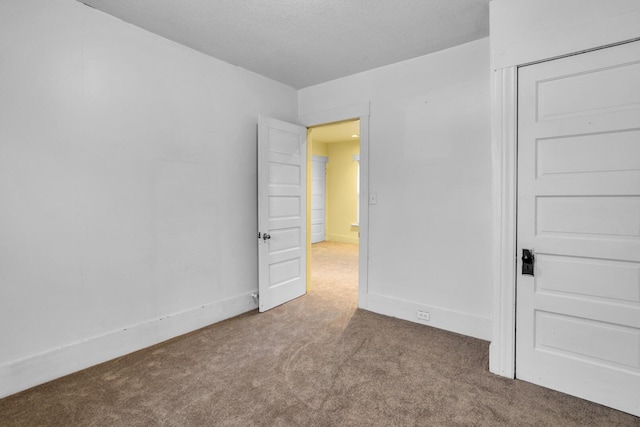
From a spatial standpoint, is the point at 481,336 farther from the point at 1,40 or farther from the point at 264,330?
the point at 1,40

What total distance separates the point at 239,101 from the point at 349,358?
2694mm

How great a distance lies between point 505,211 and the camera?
209cm

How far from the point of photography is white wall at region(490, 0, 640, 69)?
5.71 ft

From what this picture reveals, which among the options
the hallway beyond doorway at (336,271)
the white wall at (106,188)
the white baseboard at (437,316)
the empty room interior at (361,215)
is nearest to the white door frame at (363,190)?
the empty room interior at (361,215)

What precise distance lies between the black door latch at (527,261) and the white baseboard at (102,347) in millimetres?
2614

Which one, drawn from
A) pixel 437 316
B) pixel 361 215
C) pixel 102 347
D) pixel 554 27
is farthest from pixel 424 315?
pixel 102 347

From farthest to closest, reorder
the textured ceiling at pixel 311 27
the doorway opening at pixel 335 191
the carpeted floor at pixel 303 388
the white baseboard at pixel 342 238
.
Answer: the white baseboard at pixel 342 238 → the doorway opening at pixel 335 191 → the textured ceiling at pixel 311 27 → the carpeted floor at pixel 303 388

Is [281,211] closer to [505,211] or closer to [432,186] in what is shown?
[432,186]

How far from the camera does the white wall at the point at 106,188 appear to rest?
1.98 metres

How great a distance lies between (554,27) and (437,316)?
2.39 m

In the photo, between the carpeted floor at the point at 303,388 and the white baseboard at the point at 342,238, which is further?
the white baseboard at the point at 342,238

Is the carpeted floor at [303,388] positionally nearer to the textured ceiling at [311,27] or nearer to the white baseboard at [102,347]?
the white baseboard at [102,347]

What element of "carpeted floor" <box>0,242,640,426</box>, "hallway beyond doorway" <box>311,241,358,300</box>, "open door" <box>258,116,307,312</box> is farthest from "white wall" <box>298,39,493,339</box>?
"open door" <box>258,116,307,312</box>

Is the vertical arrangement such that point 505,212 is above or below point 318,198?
below
